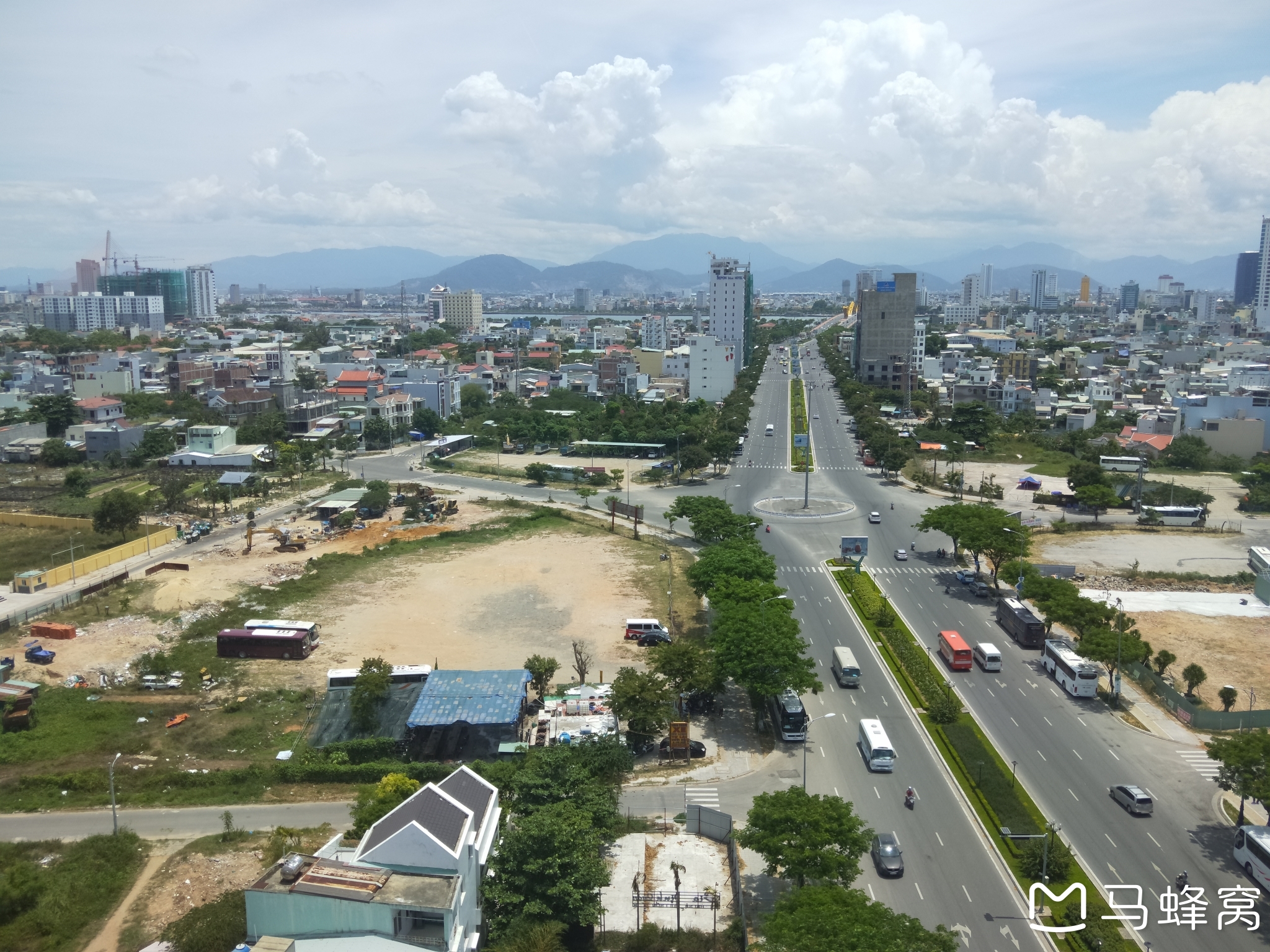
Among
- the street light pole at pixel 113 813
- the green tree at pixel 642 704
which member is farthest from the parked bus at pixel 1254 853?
the street light pole at pixel 113 813

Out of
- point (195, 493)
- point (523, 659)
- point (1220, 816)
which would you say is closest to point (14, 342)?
point (195, 493)

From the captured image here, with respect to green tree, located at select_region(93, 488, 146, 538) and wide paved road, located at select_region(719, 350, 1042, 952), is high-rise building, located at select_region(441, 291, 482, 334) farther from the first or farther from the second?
wide paved road, located at select_region(719, 350, 1042, 952)

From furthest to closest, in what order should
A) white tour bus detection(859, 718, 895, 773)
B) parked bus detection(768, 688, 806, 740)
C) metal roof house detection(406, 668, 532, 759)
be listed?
parked bus detection(768, 688, 806, 740) → metal roof house detection(406, 668, 532, 759) → white tour bus detection(859, 718, 895, 773)

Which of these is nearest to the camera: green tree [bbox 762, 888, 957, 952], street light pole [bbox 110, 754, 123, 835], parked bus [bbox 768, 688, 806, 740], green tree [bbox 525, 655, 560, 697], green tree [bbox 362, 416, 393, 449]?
green tree [bbox 762, 888, 957, 952]

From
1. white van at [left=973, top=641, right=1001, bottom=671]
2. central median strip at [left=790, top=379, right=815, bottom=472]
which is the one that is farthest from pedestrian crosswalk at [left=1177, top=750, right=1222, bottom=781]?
central median strip at [left=790, top=379, right=815, bottom=472]

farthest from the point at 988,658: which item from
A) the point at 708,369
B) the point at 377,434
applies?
the point at 708,369

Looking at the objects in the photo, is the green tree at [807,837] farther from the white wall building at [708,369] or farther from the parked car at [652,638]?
the white wall building at [708,369]

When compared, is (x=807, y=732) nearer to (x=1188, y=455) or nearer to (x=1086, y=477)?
(x=1086, y=477)
